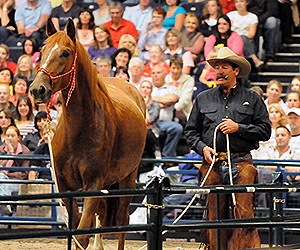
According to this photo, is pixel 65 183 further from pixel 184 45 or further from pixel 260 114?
pixel 184 45

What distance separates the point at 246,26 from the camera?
11672 mm

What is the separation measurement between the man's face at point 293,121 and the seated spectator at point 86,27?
5.11 m

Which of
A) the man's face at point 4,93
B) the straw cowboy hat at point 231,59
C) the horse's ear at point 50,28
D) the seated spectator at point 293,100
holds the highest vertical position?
the horse's ear at point 50,28

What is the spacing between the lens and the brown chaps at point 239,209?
5.61m

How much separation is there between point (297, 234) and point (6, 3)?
968 centimetres

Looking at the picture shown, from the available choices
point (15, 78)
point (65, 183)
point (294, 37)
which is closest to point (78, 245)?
point (65, 183)

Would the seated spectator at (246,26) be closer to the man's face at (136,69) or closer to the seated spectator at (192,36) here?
the seated spectator at (192,36)

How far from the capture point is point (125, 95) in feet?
21.6

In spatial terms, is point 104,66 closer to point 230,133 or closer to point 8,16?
point 8,16

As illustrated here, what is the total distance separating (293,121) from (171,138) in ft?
6.46

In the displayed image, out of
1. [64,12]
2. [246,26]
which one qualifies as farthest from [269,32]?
[64,12]

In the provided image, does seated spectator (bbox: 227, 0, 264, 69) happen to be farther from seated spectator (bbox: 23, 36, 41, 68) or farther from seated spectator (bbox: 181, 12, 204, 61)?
seated spectator (bbox: 23, 36, 41, 68)

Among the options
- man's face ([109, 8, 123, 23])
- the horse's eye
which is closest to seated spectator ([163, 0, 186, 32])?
man's face ([109, 8, 123, 23])

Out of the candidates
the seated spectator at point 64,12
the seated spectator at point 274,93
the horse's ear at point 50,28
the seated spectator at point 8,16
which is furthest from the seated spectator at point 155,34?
the horse's ear at point 50,28
